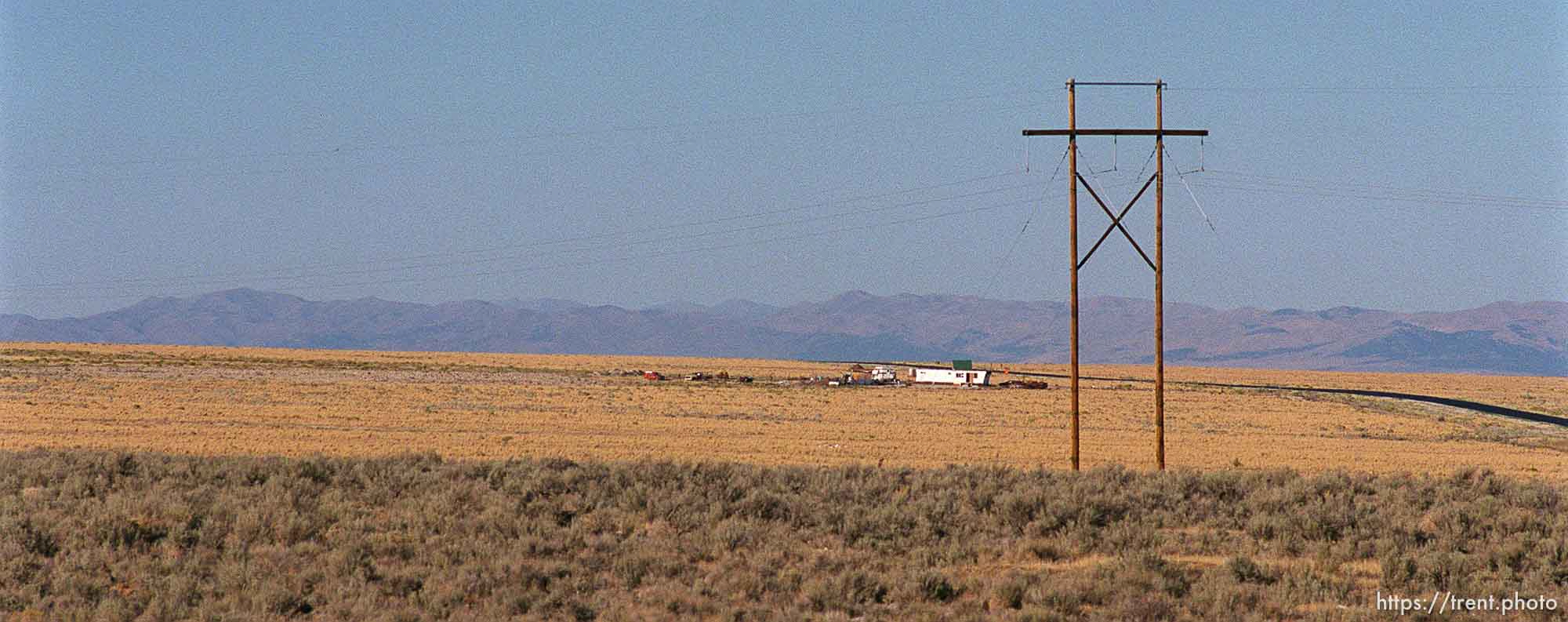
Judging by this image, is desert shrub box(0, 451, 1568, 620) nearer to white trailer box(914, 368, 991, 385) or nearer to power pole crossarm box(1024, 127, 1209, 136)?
power pole crossarm box(1024, 127, 1209, 136)

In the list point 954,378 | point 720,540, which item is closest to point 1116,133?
point 720,540

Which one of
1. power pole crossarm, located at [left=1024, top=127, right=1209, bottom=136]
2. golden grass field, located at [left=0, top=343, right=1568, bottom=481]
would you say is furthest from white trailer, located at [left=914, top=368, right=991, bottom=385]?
power pole crossarm, located at [left=1024, top=127, right=1209, bottom=136]

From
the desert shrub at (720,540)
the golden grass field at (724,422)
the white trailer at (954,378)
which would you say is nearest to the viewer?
the desert shrub at (720,540)

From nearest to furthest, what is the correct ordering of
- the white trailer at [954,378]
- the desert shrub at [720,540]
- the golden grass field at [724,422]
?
the desert shrub at [720,540], the golden grass field at [724,422], the white trailer at [954,378]

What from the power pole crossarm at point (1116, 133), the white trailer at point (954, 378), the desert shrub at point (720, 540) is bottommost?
the desert shrub at point (720, 540)

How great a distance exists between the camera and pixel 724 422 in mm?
44281

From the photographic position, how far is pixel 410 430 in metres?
37.3

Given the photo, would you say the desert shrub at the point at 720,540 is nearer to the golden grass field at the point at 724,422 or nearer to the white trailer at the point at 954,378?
the golden grass field at the point at 724,422

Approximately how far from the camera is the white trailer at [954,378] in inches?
3039

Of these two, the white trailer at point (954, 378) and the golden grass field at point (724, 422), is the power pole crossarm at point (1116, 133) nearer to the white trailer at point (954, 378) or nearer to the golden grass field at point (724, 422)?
the golden grass field at point (724, 422)

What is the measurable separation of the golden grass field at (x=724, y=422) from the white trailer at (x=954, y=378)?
4.28 m

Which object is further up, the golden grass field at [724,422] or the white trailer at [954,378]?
the white trailer at [954,378]

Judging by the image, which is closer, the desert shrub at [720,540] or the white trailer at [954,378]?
the desert shrub at [720,540]

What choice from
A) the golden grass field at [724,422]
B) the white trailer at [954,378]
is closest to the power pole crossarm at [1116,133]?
the golden grass field at [724,422]
